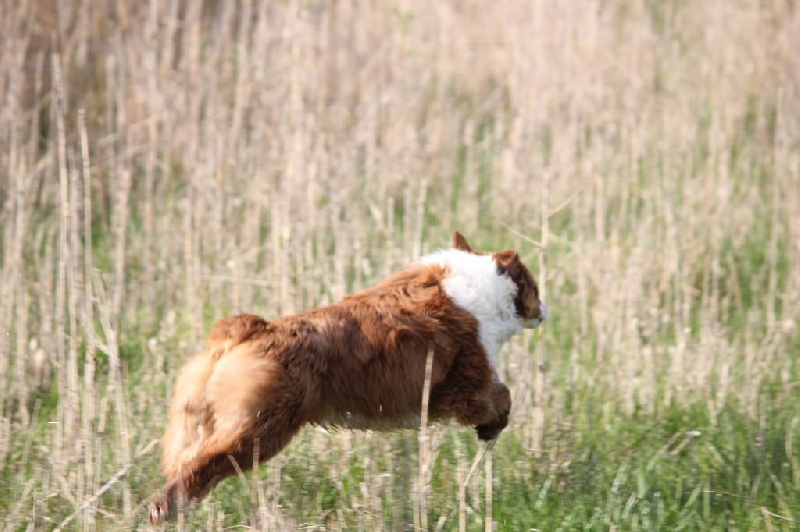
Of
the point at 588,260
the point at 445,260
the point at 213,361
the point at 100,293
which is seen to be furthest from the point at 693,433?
the point at 100,293

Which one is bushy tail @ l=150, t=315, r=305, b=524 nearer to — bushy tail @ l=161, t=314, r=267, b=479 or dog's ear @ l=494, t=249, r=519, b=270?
bushy tail @ l=161, t=314, r=267, b=479

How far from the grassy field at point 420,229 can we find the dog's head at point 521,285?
3.6 inches

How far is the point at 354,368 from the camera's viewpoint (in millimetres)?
3551

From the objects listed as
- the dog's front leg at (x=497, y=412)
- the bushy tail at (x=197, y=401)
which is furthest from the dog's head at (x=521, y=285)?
the bushy tail at (x=197, y=401)

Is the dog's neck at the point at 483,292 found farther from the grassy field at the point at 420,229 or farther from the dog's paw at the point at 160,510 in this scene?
the dog's paw at the point at 160,510

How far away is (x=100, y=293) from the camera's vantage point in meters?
4.46

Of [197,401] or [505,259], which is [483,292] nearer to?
[505,259]

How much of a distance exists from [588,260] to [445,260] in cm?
191

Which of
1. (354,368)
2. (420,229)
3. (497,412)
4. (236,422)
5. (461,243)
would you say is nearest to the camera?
(236,422)

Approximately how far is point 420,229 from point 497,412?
61.1 inches

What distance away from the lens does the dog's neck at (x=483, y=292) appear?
4.04 meters

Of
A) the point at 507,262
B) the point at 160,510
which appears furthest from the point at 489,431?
the point at 160,510

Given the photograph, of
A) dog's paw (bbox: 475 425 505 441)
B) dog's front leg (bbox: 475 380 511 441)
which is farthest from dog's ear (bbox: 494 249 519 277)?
dog's paw (bbox: 475 425 505 441)

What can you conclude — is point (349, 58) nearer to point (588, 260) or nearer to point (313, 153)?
point (313, 153)
